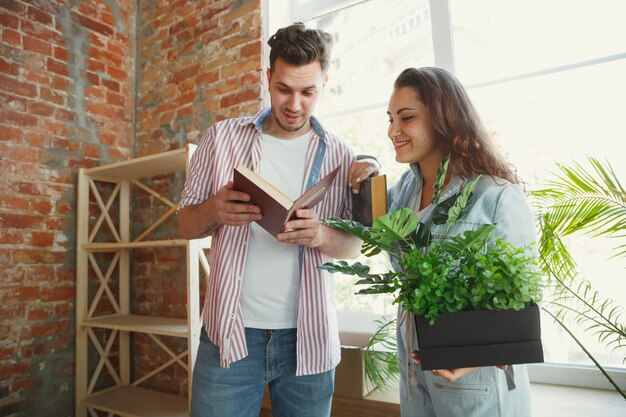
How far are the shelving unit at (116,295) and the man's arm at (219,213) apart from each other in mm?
875

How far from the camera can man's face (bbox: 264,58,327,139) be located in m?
1.35

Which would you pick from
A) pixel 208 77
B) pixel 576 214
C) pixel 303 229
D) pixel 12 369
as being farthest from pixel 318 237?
pixel 12 369

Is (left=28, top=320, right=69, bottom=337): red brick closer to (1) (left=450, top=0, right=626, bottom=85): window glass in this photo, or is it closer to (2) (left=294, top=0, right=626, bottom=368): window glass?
(2) (left=294, top=0, right=626, bottom=368): window glass

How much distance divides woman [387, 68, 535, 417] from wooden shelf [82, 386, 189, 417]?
67.9 inches

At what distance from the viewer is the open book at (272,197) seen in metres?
1.01

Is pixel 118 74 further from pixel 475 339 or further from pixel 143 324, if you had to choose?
pixel 475 339

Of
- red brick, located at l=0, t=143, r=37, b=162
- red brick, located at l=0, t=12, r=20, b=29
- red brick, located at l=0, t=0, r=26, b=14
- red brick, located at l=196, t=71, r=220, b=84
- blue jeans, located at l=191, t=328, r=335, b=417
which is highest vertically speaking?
red brick, located at l=0, t=0, r=26, b=14

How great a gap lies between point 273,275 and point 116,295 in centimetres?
204

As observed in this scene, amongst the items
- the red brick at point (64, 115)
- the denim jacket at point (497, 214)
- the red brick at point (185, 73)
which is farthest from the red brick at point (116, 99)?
the denim jacket at point (497, 214)

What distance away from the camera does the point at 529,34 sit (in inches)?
81.4

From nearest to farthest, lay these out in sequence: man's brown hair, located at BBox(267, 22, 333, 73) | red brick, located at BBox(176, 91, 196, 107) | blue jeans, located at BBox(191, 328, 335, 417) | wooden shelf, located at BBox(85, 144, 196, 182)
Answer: blue jeans, located at BBox(191, 328, 335, 417), man's brown hair, located at BBox(267, 22, 333, 73), wooden shelf, located at BBox(85, 144, 196, 182), red brick, located at BBox(176, 91, 196, 107)

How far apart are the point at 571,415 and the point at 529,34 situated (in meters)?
1.69

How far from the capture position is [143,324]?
2457 millimetres

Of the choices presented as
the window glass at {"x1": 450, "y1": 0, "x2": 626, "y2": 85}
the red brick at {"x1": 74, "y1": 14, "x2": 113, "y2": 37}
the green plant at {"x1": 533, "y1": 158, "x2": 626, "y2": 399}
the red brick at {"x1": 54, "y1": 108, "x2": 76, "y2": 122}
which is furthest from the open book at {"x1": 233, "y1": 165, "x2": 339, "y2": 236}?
the red brick at {"x1": 74, "y1": 14, "x2": 113, "y2": 37}
